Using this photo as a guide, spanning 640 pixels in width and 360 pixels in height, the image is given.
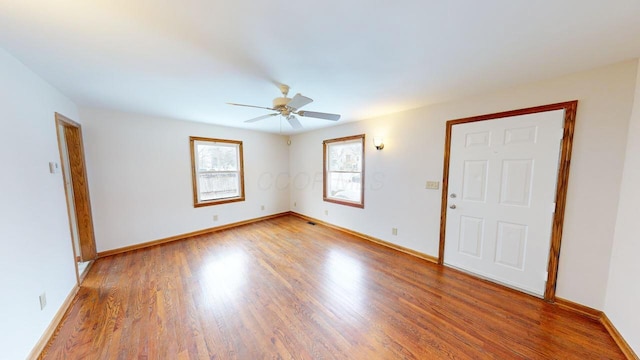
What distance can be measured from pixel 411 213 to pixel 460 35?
2.37 meters

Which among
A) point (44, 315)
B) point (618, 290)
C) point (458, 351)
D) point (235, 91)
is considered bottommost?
point (458, 351)

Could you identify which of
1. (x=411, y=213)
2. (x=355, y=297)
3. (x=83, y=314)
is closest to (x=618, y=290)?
(x=411, y=213)

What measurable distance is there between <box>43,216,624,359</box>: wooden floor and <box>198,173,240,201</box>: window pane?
1.54 meters

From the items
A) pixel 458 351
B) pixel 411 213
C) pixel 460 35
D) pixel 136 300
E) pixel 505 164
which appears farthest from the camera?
pixel 411 213

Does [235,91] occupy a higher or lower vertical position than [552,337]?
higher

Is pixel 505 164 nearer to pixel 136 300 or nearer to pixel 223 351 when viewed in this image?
pixel 223 351

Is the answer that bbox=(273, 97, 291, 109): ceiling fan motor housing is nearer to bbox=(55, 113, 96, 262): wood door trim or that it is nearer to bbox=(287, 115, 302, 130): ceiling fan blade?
bbox=(287, 115, 302, 130): ceiling fan blade

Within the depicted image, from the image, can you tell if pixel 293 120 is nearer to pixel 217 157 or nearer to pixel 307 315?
pixel 307 315

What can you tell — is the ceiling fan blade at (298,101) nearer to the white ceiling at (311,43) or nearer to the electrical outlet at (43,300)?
the white ceiling at (311,43)

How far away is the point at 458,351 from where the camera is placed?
1540 mm

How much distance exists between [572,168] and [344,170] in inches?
119

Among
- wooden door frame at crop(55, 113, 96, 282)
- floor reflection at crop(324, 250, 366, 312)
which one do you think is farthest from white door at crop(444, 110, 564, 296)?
wooden door frame at crop(55, 113, 96, 282)

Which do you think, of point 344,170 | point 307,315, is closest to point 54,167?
point 307,315

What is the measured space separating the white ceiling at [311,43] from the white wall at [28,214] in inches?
11.9
